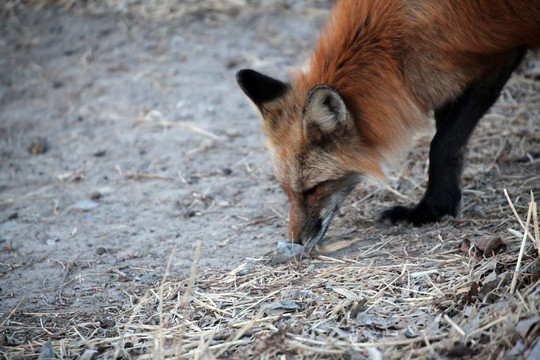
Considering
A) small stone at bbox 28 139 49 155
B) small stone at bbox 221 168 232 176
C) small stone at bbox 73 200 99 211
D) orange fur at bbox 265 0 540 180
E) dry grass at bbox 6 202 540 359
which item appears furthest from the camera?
small stone at bbox 28 139 49 155

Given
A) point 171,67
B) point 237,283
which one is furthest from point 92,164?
point 237,283

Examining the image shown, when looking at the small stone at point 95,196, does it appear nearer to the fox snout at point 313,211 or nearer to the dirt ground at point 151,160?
the dirt ground at point 151,160

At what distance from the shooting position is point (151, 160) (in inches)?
224

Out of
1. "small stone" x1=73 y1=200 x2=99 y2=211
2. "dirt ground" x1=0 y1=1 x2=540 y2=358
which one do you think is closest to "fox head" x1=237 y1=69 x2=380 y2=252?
"dirt ground" x1=0 y1=1 x2=540 y2=358

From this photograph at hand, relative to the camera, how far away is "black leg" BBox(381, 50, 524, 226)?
12.6 ft

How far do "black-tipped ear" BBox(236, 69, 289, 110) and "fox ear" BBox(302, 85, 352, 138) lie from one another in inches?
17.6

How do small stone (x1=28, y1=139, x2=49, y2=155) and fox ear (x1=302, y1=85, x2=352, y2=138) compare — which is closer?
fox ear (x1=302, y1=85, x2=352, y2=138)

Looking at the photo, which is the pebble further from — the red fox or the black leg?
the black leg

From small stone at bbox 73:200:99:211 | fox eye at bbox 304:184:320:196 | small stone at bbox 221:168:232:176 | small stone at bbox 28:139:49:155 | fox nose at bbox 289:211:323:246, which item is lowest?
small stone at bbox 73:200:99:211

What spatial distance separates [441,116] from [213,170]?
2363 mm

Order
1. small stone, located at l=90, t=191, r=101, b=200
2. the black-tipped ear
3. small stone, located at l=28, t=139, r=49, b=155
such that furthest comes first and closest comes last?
small stone, located at l=28, t=139, r=49, b=155, small stone, located at l=90, t=191, r=101, b=200, the black-tipped ear

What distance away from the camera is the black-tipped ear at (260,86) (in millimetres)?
3846

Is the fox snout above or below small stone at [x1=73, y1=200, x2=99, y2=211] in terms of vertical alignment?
above

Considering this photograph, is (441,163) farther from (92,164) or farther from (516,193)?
(92,164)
